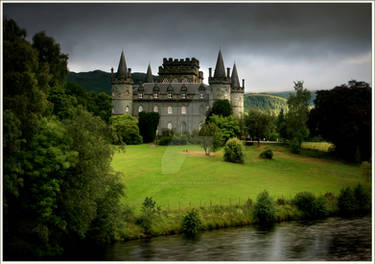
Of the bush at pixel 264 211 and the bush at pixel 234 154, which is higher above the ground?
the bush at pixel 234 154

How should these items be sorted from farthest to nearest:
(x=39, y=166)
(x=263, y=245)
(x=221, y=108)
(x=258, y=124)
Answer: (x=221, y=108) < (x=258, y=124) < (x=263, y=245) < (x=39, y=166)

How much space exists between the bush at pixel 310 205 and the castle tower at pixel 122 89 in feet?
134

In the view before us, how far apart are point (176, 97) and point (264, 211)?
42155 mm

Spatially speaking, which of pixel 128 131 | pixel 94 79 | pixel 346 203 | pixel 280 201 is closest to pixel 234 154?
pixel 280 201

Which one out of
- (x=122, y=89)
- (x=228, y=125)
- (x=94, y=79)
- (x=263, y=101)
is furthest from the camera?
(x=263, y=101)

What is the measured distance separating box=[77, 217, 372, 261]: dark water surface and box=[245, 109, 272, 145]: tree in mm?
28169

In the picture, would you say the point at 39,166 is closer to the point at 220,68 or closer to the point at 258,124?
the point at 258,124

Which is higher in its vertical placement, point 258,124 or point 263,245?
point 258,124

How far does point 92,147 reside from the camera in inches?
703

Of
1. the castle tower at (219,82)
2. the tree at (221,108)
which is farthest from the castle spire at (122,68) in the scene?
the tree at (221,108)

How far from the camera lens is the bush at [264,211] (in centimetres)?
2591

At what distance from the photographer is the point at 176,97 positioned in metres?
66.6

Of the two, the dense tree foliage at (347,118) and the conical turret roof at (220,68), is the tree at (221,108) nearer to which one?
the conical turret roof at (220,68)

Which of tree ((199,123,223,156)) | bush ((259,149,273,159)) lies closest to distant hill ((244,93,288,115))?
tree ((199,123,223,156))
